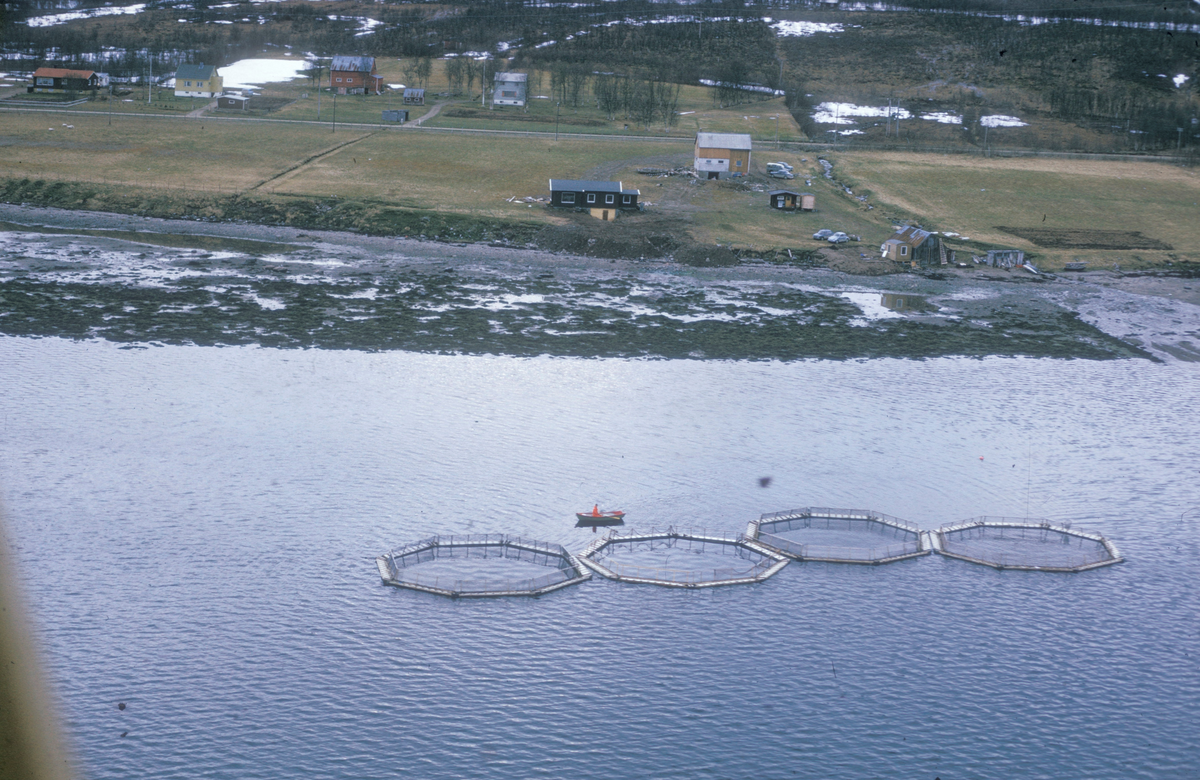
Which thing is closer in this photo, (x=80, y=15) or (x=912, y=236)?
(x=912, y=236)

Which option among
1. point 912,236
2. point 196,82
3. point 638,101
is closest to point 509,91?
point 638,101

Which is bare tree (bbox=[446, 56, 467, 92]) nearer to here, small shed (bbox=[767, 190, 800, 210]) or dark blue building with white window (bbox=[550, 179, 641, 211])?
dark blue building with white window (bbox=[550, 179, 641, 211])

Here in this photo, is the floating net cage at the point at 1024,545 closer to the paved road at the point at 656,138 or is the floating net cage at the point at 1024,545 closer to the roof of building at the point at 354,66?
the paved road at the point at 656,138

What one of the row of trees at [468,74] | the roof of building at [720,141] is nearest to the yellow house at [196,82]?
the row of trees at [468,74]

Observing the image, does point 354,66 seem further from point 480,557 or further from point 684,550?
point 684,550

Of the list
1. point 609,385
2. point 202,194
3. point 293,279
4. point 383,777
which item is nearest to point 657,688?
point 383,777

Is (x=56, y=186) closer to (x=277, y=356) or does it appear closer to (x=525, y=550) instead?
(x=277, y=356)
